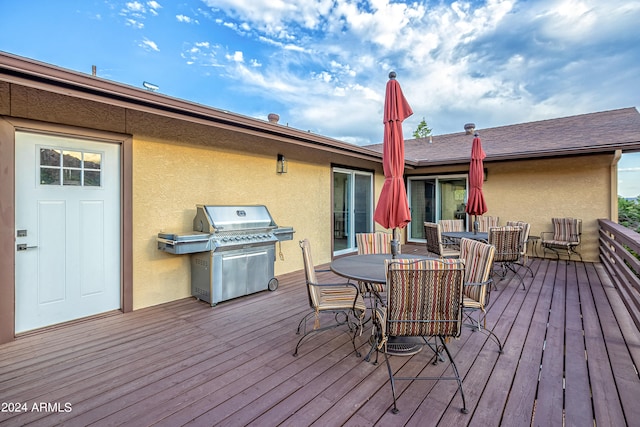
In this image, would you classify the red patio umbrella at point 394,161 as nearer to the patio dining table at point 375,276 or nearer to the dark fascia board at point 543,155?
the patio dining table at point 375,276

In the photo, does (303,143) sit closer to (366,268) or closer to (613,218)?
(366,268)

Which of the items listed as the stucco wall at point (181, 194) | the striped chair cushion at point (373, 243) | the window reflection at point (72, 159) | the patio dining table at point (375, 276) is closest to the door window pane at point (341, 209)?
the stucco wall at point (181, 194)

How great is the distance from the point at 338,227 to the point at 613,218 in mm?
6248

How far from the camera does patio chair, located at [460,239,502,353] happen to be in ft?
8.96

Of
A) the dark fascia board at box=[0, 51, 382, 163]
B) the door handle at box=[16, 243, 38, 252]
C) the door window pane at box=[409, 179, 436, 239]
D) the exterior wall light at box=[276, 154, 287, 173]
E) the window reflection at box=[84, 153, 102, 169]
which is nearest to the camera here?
the dark fascia board at box=[0, 51, 382, 163]

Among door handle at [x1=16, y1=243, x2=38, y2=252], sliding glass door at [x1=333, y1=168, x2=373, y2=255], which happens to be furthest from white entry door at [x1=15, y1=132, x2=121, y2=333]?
sliding glass door at [x1=333, y1=168, x2=373, y2=255]

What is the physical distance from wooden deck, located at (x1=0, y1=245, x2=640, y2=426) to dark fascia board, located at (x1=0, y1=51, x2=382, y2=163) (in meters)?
2.33

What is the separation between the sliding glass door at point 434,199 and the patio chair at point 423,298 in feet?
23.8

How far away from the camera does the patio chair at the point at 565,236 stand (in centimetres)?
Result: 663

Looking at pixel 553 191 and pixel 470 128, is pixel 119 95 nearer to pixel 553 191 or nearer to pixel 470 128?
pixel 553 191

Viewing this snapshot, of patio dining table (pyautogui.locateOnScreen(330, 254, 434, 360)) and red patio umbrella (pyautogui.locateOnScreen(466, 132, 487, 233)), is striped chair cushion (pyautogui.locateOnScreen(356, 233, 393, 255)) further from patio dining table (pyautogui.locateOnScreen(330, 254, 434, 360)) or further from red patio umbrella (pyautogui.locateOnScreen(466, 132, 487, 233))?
red patio umbrella (pyautogui.locateOnScreen(466, 132, 487, 233))

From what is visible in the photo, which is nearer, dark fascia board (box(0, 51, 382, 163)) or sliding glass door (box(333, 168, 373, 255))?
dark fascia board (box(0, 51, 382, 163))

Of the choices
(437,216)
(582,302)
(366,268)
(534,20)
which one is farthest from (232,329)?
(534,20)

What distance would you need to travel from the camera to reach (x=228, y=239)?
157 inches
